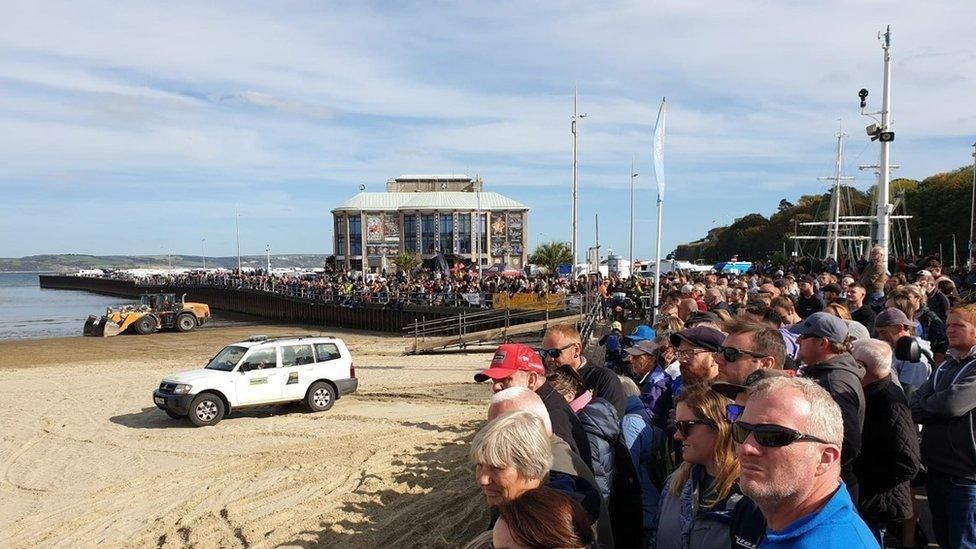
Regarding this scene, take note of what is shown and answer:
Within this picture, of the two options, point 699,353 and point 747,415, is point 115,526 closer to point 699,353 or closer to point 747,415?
point 699,353

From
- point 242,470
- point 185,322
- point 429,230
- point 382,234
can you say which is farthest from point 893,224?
point 242,470

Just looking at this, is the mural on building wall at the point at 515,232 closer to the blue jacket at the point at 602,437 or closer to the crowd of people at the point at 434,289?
the crowd of people at the point at 434,289

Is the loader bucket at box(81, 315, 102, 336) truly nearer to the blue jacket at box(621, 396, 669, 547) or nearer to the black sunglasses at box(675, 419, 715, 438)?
the blue jacket at box(621, 396, 669, 547)

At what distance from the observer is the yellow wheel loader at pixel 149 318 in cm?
3638

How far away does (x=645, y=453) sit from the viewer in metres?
4.38

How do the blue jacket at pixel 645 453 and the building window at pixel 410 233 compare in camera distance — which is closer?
the blue jacket at pixel 645 453

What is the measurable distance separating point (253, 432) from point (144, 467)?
2.26 m

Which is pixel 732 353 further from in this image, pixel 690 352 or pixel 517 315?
pixel 517 315

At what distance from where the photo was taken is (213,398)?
1383 cm

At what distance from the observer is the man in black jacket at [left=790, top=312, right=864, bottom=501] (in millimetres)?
3605

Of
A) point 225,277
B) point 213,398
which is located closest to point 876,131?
point 213,398

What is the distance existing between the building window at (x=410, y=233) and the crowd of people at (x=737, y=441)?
7899cm

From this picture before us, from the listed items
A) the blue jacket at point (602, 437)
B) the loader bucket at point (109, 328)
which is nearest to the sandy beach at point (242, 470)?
the blue jacket at point (602, 437)

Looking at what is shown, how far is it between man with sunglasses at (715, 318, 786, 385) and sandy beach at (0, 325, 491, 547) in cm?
364
